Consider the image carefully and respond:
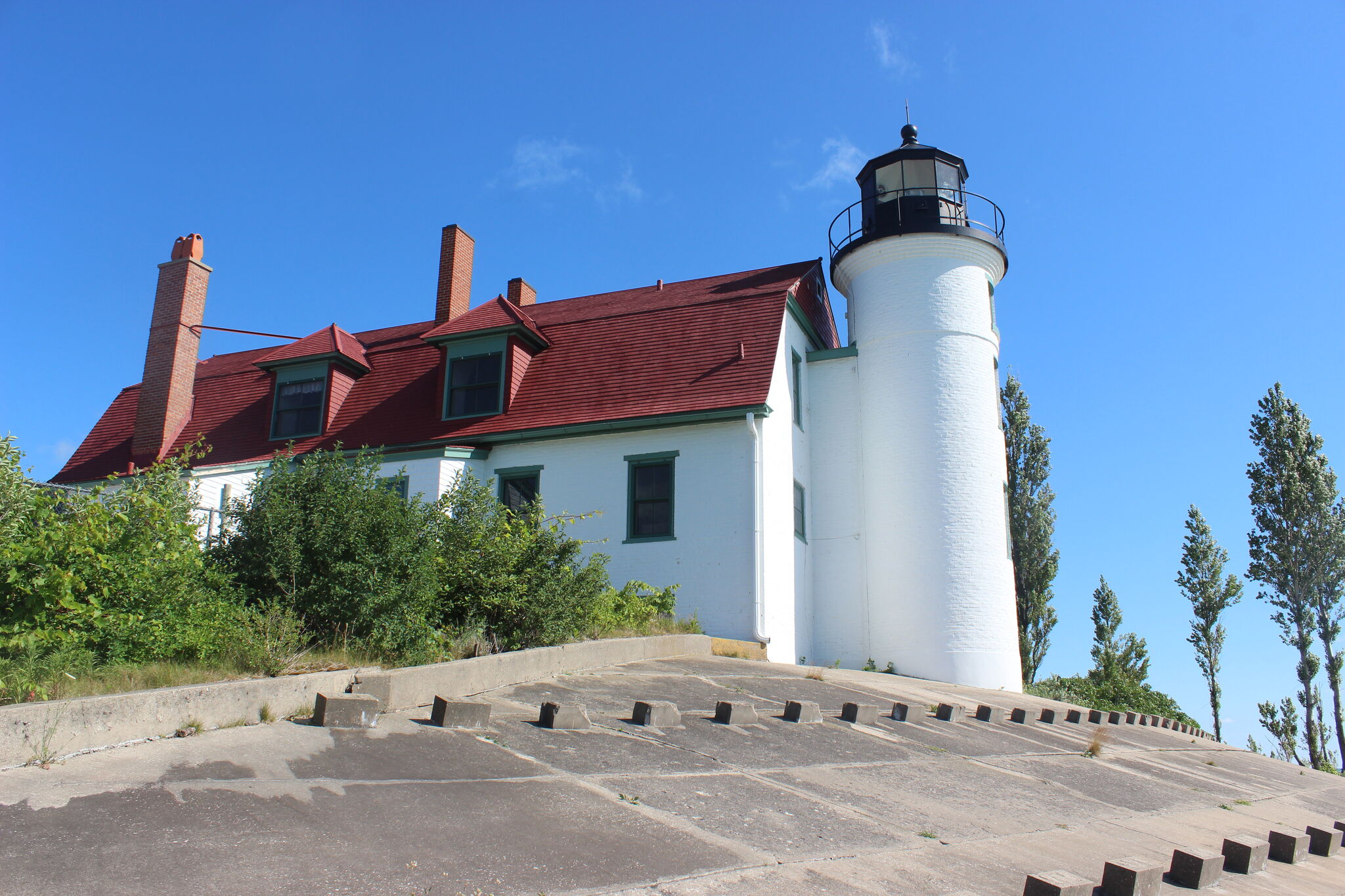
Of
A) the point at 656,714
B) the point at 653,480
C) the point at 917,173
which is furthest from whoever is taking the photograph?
the point at 917,173

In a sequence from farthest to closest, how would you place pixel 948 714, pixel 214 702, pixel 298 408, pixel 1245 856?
pixel 298 408, pixel 948 714, pixel 214 702, pixel 1245 856

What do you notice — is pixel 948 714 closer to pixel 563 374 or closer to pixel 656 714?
pixel 656 714

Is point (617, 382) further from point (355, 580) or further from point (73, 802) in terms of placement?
point (73, 802)

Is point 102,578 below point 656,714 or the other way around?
the other way around

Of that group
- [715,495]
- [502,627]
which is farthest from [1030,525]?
[502,627]

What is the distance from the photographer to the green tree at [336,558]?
8211 millimetres

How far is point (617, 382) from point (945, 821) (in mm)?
12980

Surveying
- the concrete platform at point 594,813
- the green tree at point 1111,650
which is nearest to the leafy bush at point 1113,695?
the green tree at point 1111,650

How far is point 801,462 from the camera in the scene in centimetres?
1858

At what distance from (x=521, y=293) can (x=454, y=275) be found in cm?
181

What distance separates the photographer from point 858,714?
29.6ft

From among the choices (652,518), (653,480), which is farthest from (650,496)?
(652,518)

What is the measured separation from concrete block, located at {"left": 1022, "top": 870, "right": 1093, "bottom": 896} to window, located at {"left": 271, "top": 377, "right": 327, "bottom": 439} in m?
18.5

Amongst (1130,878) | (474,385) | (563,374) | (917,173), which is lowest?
(1130,878)
